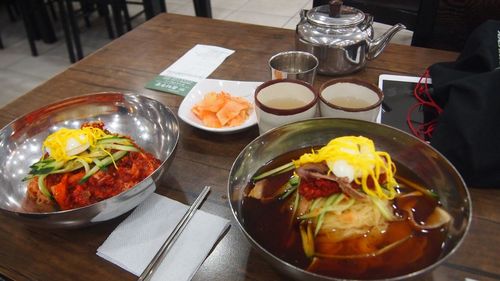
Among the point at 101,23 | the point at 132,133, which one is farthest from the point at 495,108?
the point at 101,23

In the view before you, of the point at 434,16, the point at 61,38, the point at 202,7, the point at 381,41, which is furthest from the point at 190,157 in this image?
the point at 61,38

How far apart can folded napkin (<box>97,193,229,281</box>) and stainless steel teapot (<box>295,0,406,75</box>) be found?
681 millimetres

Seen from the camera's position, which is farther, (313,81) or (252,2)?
(252,2)

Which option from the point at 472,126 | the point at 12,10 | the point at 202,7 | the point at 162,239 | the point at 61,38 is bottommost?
the point at 61,38

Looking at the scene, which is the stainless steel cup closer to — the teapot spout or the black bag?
the teapot spout

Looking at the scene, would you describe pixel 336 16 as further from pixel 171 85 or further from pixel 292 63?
pixel 171 85

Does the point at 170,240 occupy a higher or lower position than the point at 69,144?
lower

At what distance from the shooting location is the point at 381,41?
49.2 inches

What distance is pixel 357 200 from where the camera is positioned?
730 millimetres

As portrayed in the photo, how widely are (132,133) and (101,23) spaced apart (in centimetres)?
323

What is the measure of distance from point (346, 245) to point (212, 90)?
0.72 meters

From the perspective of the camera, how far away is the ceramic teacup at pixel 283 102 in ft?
3.03

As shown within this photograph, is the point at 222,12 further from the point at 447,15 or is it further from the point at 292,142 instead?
the point at 292,142

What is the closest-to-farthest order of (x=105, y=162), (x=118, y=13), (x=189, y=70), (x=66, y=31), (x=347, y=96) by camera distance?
(x=105, y=162), (x=347, y=96), (x=189, y=70), (x=66, y=31), (x=118, y=13)
